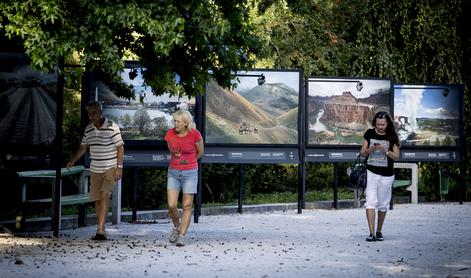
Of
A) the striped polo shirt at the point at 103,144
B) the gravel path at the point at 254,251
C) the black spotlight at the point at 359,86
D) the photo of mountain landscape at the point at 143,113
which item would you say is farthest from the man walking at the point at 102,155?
the black spotlight at the point at 359,86

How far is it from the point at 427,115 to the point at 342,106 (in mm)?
2981

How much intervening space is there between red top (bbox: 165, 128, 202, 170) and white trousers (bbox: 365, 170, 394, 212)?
2.59 m

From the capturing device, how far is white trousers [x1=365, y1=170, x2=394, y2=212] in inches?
586

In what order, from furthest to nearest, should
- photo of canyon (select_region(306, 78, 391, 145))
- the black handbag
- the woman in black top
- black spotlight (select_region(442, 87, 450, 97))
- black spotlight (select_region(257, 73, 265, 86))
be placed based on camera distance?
black spotlight (select_region(442, 87, 450, 97)) → photo of canyon (select_region(306, 78, 391, 145)) → black spotlight (select_region(257, 73, 265, 86)) → the black handbag → the woman in black top

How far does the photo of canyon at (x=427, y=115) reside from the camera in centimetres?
2350

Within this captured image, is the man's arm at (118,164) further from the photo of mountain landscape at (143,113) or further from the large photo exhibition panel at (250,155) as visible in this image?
the large photo exhibition panel at (250,155)

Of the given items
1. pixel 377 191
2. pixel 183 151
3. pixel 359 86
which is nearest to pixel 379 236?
pixel 377 191

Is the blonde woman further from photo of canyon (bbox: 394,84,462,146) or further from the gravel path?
photo of canyon (bbox: 394,84,462,146)

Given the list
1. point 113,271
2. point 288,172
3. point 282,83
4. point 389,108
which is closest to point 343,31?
Result: point 288,172

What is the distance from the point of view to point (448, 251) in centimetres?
1334

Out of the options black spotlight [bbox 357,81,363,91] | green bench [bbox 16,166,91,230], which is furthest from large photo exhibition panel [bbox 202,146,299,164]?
green bench [bbox 16,166,91,230]

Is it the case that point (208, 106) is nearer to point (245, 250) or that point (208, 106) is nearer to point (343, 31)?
point (245, 250)

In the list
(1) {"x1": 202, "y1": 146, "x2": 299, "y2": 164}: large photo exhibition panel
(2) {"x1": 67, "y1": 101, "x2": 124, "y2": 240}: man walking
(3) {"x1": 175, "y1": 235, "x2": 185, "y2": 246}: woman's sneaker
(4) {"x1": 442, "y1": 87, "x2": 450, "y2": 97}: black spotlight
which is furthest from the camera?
(4) {"x1": 442, "y1": 87, "x2": 450, "y2": 97}: black spotlight

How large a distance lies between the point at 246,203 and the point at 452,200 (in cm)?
649
